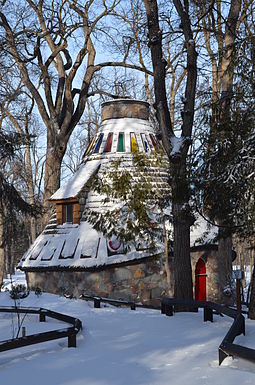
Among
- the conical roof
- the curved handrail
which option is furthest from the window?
the curved handrail

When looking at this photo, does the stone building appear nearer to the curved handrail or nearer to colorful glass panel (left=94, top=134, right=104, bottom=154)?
colorful glass panel (left=94, top=134, right=104, bottom=154)

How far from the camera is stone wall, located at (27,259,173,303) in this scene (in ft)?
61.7

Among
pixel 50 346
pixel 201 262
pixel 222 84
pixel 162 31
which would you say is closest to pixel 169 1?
pixel 162 31

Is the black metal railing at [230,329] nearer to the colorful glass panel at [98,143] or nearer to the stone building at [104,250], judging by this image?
the stone building at [104,250]

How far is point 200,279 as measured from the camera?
20469 mm

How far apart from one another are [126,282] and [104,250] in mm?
1387

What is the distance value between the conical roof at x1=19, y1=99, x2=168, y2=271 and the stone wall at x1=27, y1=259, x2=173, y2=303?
1.27 ft

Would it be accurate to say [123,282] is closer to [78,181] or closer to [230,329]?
[78,181]

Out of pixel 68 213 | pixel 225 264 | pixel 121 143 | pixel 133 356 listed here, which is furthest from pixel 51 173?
pixel 133 356

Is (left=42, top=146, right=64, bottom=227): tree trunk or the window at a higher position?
(left=42, top=146, right=64, bottom=227): tree trunk

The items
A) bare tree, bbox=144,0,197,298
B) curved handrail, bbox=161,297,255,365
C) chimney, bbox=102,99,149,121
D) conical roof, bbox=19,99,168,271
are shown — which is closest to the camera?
curved handrail, bbox=161,297,255,365

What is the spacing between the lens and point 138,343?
8328 millimetres

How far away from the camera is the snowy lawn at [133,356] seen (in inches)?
242

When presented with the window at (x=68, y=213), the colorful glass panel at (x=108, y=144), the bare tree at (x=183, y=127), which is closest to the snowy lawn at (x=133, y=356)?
the bare tree at (x=183, y=127)
